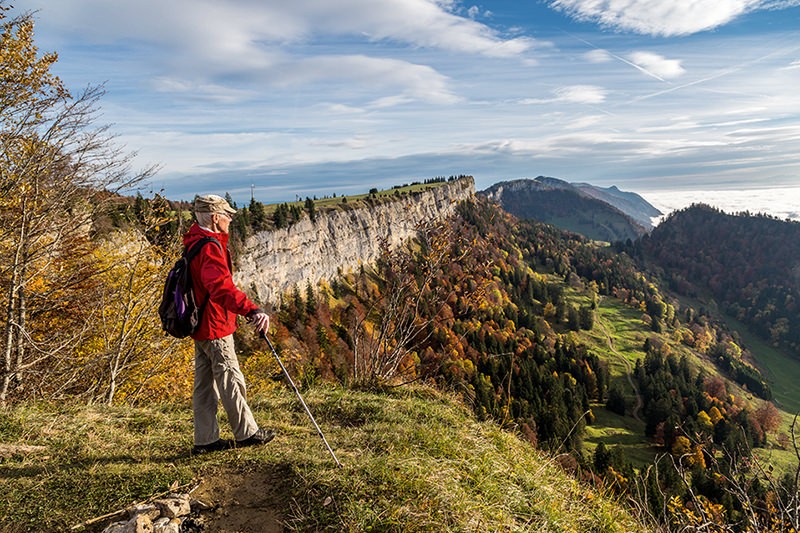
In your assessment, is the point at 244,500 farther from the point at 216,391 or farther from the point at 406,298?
the point at 406,298

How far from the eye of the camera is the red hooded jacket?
404cm

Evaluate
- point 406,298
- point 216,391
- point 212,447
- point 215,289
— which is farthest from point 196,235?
point 406,298

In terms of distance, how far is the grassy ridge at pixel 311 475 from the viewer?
3301mm

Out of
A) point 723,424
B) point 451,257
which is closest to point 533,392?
point 723,424

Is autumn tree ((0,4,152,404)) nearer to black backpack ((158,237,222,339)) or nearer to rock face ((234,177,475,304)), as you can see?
black backpack ((158,237,222,339))

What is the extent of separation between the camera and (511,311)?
12606 cm

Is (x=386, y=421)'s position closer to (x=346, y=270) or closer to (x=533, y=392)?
(x=533, y=392)

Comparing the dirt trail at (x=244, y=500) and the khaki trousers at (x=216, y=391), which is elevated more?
the khaki trousers at (x=216, y=391)

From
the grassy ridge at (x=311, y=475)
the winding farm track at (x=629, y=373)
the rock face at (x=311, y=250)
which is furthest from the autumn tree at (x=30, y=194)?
the winding farm track at (x=629, y=373)

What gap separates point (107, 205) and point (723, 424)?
11393 cm

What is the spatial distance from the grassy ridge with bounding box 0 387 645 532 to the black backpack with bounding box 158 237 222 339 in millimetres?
1408

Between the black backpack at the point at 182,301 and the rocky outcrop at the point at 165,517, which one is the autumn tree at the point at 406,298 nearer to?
the black backpack at the point at 182,301

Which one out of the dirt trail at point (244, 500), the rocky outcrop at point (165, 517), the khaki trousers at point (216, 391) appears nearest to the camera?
the rocky outcrop at point (165, 517)

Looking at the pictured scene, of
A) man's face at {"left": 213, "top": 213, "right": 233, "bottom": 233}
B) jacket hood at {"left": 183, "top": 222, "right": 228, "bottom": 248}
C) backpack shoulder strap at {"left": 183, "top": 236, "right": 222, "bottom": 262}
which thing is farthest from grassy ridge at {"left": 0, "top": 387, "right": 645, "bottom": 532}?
man's face at {"left": 213, "top": 213, "right": 233, "bottom": 233}
